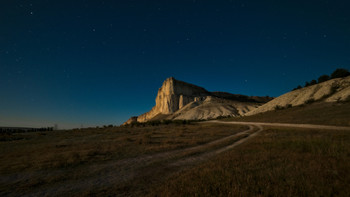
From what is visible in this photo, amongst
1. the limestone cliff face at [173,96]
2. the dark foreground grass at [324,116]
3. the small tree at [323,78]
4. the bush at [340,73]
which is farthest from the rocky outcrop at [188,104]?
the dark foreground grass at [324,116]

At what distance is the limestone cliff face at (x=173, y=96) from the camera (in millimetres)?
120562

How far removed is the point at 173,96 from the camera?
12356 cm

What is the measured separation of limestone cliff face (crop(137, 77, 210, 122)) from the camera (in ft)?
396

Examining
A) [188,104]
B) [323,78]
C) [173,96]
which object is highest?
[173,96]

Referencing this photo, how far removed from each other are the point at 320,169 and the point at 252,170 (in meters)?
2.16

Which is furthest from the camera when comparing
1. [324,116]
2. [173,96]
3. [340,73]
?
[173,96]

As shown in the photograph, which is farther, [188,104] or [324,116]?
[188,104]

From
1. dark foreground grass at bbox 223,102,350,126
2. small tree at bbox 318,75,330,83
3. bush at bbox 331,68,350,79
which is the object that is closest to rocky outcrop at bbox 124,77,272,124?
small tree at bbox 318,75,330,83

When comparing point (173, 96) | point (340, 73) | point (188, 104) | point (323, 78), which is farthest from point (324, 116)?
point (173, 96)

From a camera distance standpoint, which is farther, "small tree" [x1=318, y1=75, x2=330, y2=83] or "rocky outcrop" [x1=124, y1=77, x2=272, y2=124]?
"rocky outcrop" [x1=124, y1=77, x2=272, y2=124]

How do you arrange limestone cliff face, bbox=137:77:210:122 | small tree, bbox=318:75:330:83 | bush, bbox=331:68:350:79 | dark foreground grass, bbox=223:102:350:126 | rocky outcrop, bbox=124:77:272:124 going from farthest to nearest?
limestone cliff face, bbox=137:77:210:122 → rocky outcrop, bbox=124:77:272:124 → small tree, bbox=318:75:330:83 → bush, bbox=331:68:350:79 → dark foreground grass, bbox=223:102:350:126

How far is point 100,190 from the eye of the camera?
489 cm

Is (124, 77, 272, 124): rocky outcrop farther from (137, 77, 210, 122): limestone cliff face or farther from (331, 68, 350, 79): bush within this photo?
(331, 68, 350, 79): bush

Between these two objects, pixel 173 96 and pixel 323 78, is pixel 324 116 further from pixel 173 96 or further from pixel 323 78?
pixel 173 96
